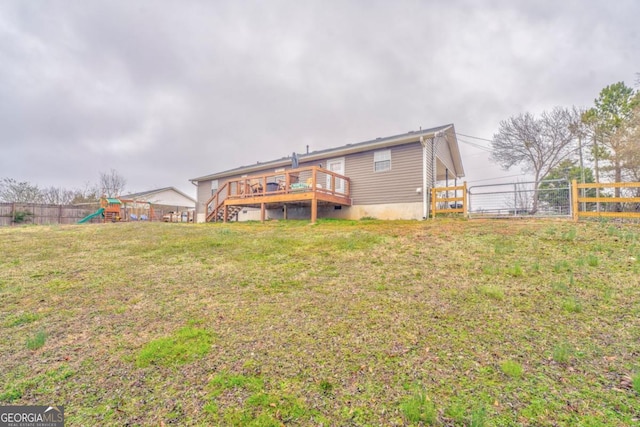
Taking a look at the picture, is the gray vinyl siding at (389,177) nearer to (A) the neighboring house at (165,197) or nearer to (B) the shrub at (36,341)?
(B) the shrub at (36,341)

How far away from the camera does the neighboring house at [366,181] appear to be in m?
11.3

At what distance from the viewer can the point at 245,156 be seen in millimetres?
26031

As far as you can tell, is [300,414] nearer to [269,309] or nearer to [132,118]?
[269,309]

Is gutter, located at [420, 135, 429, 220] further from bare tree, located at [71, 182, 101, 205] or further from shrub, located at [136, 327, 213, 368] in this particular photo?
bare tree, located at [71, 182, 101, 205]

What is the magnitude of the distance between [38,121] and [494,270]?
31475 millimetres

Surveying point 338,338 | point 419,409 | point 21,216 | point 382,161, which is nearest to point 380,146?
point 382,161

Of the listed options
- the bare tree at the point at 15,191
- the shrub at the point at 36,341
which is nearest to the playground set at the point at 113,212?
the bare tree at the point at 15,191

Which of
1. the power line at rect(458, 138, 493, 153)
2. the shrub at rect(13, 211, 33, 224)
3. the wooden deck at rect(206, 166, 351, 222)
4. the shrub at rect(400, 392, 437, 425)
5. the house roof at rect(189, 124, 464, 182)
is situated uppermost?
the power line at rect(458, 138, 493, 153)

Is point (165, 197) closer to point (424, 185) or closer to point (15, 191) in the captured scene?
point (15, 191)

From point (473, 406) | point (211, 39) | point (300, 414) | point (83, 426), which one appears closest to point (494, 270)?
point (473, 406)

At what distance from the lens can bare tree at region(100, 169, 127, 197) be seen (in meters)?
32.5

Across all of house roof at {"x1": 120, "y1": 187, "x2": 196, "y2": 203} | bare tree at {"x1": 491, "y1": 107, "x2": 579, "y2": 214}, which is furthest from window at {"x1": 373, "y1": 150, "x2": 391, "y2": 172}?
house roof at {"x1": 120, "y1": 187, "x2": 196, "y2": 203}

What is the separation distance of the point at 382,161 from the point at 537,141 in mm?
14329

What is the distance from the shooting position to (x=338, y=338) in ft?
9.54
